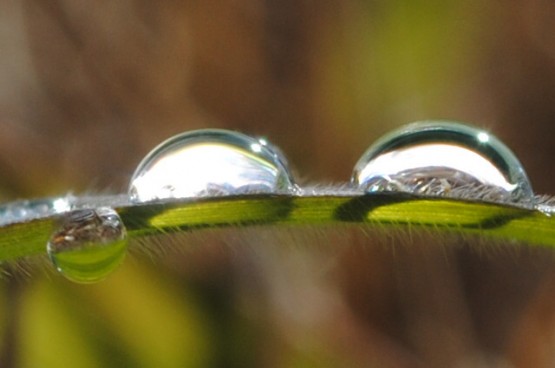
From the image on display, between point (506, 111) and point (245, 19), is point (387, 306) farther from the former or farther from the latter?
point (245, 19)

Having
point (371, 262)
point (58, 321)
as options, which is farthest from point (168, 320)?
point (371, 262)

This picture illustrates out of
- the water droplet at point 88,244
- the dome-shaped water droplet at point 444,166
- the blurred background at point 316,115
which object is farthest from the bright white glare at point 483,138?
the blurred background at point 316,115

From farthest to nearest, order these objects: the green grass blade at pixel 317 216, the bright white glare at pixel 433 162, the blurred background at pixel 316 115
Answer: the blurred background at pixel 316 115 → the bright white glare at pixel 433 162 → the green grass blade at pixel 317 216

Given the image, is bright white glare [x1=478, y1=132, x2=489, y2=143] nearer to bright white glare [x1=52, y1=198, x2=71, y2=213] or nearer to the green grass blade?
the green grass blade

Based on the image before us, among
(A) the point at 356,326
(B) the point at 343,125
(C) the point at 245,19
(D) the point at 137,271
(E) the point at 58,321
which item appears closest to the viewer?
(E) the point at 58,321

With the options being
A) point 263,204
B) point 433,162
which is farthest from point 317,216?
point 433,162

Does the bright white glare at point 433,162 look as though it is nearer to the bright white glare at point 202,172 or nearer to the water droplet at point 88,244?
the bright white glare at point 202,172

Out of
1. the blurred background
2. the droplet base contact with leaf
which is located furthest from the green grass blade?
the blurred background

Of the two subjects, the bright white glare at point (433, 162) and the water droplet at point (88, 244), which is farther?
the bright white glare at point (433, 162)
